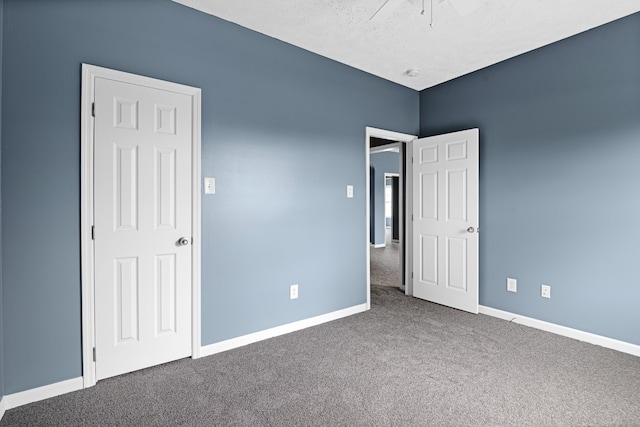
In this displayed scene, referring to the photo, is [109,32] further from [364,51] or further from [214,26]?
[364,51]

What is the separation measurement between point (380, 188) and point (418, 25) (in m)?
6.35

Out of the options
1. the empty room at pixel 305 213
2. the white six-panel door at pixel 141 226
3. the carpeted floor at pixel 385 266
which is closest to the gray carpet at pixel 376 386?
the empty room at pixel 305 213

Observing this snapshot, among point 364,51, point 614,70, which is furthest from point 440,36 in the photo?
point 614,70

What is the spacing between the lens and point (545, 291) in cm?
316

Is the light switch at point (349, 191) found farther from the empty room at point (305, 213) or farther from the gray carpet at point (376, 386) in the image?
the gray carpet at point (376, 386)

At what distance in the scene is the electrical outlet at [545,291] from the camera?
314cm

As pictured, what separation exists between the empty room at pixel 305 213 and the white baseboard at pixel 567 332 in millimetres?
14

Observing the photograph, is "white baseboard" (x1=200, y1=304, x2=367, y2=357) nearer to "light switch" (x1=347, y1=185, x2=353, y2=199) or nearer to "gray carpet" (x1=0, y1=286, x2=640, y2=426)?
"gray carpet" (x1=0, y1=286, x2=640, y2=426)

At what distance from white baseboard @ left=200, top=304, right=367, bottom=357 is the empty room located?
0.06ft

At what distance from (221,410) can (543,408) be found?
189 centimetres

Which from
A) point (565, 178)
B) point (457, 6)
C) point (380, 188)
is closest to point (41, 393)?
point (457, 6)

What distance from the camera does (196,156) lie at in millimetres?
2559

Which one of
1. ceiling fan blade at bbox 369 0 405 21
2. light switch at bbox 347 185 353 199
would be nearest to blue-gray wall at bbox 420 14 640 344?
light switch at bbox 347 185 353 199

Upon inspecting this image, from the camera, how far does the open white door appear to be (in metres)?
3.63
